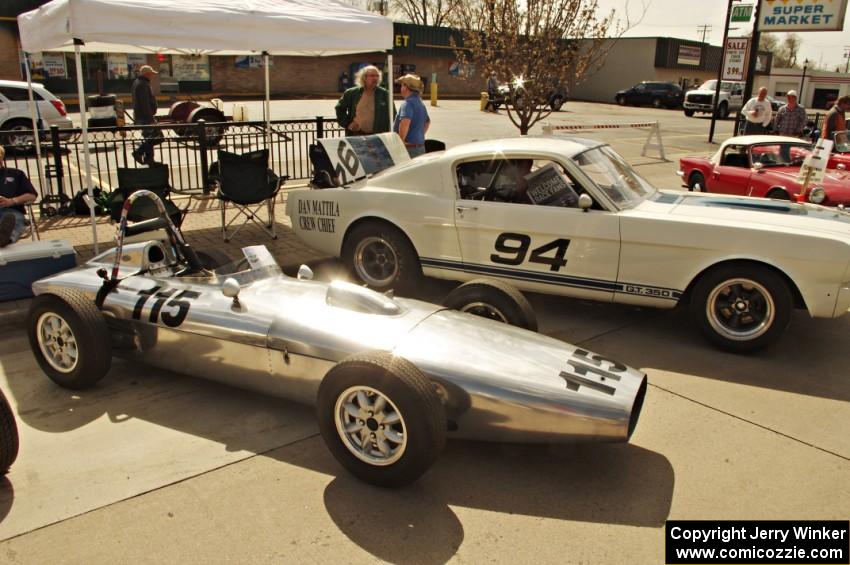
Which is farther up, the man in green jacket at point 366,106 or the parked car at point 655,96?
the parked car at point 655,96

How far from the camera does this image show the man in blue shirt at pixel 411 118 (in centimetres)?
822

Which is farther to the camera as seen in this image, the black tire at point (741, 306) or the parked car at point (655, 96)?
the parked car at point (655, 96)

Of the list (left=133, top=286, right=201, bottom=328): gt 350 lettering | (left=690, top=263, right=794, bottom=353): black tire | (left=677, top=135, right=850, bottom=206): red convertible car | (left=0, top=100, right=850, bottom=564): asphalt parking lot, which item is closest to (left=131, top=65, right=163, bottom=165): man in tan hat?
(left=133, top=286, right=201, bottom=328): gt 350 lettering

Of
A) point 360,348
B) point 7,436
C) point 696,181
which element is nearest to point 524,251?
point 360,348

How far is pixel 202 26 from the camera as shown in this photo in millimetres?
6957

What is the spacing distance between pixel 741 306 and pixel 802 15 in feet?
51.4

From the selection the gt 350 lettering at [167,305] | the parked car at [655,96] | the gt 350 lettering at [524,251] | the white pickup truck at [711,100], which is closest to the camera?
the gt 350 lettering at [167,305]

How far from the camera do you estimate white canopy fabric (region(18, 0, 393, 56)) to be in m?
6.21

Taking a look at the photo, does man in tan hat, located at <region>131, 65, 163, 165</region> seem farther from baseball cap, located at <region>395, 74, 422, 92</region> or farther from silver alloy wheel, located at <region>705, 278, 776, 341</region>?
silver alloy wheel, located at <region>705, 278, 776, 341</region>

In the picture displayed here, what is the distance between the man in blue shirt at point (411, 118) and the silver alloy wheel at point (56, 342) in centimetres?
488

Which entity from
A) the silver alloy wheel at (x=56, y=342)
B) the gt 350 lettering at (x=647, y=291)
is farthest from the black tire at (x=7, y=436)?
the gt 350 lettering at (x=647, y=291)

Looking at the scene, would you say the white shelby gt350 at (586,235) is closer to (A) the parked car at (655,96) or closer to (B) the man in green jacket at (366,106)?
(B) the man in green jacket at (366,106)

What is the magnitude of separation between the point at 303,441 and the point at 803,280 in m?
3.69

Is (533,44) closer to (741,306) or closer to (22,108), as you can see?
(741,306)
